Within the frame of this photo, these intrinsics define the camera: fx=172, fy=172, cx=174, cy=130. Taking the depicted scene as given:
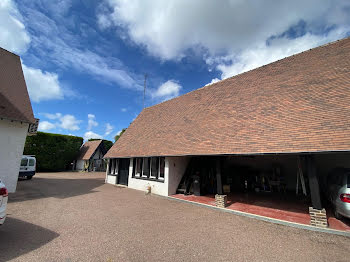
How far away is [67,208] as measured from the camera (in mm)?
7027

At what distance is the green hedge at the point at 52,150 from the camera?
2381cm

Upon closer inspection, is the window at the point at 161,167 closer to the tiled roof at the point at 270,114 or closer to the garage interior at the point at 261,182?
the tiled roof at the point at 270,114

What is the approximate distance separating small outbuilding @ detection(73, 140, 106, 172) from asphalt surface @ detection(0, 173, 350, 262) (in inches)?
907

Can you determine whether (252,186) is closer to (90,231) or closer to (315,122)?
(315,122)

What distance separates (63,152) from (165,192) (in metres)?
24.1

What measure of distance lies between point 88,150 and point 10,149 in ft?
70.6

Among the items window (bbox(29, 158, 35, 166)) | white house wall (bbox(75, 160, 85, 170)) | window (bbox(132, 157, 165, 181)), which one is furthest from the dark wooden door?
white house wall (bbox(75, 160, 85, 170))

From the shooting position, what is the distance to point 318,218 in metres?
5.07

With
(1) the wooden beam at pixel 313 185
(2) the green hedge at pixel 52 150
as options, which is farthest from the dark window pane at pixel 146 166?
(2) the green hedge at pixel 52 150

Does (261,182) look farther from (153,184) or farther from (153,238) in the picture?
(153,238)

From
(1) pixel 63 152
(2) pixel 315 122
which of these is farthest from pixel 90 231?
(1) pixel 63 152

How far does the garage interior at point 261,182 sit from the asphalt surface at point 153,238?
1.68 metres

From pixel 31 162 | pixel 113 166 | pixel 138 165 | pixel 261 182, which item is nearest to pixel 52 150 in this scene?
pixel 31 162

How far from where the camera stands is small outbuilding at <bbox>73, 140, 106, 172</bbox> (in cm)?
2820
